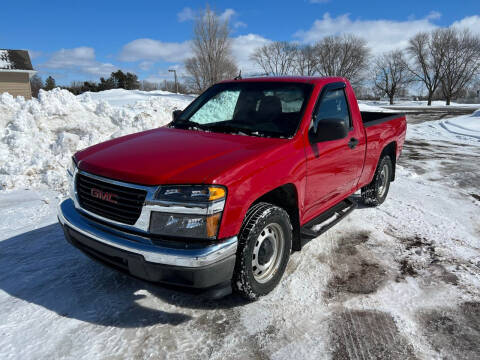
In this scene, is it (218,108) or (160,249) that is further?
(218,108)

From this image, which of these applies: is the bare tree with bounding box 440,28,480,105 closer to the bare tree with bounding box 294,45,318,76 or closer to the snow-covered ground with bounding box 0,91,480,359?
the bare tree with bounding box 294,45,318,76

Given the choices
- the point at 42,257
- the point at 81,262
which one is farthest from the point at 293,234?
the point at 42,257

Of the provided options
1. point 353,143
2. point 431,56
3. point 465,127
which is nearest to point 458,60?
point 431,56

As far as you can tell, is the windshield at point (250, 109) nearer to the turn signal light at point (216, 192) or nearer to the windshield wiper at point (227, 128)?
the windshield wiper at point (227, 128)

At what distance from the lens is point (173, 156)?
269 cm

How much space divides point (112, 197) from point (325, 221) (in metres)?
2.24

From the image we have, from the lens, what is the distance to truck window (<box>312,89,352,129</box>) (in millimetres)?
3528

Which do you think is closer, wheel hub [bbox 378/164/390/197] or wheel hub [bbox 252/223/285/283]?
wheel hub [bbox 252/223/285/283]

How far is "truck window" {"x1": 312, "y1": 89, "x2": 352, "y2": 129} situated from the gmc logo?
6.56 feet

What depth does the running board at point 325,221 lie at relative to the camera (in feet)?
10.9

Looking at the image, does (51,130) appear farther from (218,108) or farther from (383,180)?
(383,180)

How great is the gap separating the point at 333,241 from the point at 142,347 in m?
2.55

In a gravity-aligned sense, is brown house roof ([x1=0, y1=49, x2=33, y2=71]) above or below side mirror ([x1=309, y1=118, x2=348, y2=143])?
above

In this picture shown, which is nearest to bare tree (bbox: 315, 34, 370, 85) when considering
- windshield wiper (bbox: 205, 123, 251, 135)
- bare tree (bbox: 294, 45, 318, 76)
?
bare tree (bbox: 294, 45, 318, 76)
